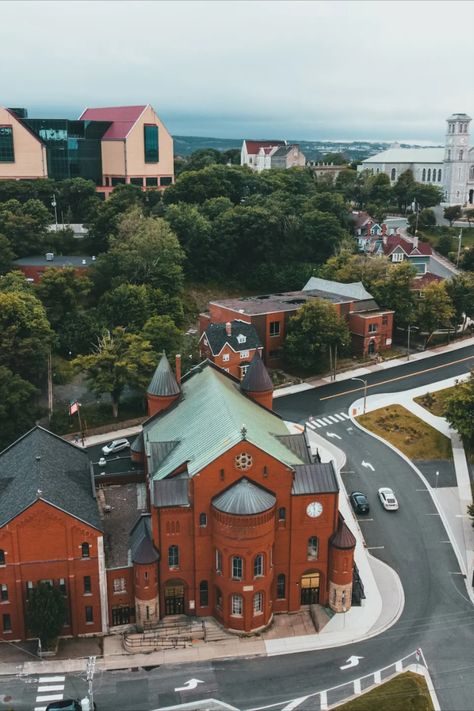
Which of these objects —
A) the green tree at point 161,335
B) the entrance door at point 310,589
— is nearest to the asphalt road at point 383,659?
the entrance door at point 310,589

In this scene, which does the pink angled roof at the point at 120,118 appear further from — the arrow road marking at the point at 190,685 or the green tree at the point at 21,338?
the arrow road marking at the point at 190,685

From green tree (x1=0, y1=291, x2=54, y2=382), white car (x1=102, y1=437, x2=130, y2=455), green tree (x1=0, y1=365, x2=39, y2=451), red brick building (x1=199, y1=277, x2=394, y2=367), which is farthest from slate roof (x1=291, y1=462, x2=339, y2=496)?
red brick building (x1=199, y1=277, x2=394, y2=367)

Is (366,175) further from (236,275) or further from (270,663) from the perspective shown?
(270,663)

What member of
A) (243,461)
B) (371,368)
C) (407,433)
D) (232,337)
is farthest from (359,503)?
(371,368)

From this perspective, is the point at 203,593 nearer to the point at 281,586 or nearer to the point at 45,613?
the point at 281,586

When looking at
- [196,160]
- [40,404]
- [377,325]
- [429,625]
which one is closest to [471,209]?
[196,160]
